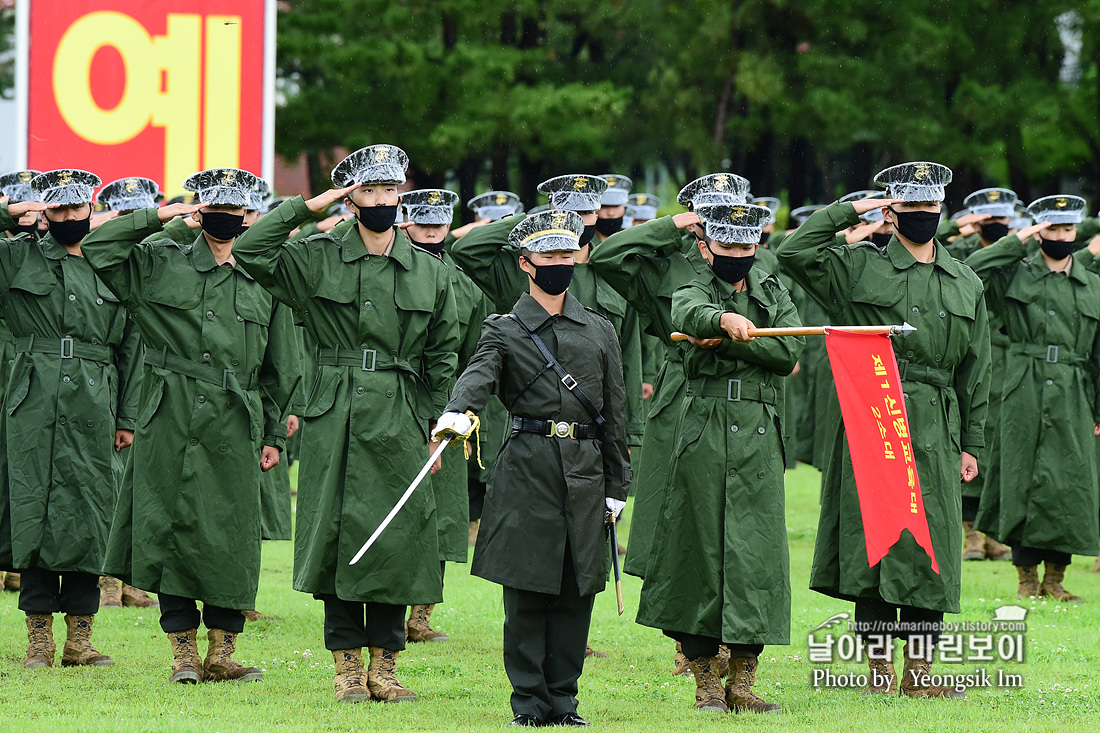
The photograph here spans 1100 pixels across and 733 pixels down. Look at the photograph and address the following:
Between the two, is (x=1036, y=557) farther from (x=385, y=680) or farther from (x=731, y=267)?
(x=385, y=680)

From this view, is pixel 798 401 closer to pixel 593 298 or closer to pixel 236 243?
pixel 593 298

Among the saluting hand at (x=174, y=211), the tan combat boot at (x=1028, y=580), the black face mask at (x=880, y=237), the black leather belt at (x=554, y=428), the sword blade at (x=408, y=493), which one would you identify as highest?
the saluting hand at (x=174, y=211)

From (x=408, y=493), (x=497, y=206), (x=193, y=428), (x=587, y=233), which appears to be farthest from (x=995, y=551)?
(x=408, y=493)

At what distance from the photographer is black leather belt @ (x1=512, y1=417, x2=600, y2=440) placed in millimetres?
7336

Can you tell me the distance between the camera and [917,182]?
331 inches

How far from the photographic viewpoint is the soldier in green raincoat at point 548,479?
286 inches

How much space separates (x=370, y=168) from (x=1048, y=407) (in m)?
5.67

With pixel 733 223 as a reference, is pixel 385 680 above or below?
below

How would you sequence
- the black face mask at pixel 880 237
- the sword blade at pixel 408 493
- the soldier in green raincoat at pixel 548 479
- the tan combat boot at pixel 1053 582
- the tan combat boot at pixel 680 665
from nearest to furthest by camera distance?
the sword blade at pixel 408 493, the soldier in green raincoat at pixel 548 479, the tan combat boot at pixel 680 665, the tan combat boot at pixel 1053 582, the black face mask at pixel 880 237

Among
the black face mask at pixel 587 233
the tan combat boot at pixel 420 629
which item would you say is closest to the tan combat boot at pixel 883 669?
the tan combat boot at pixel 420 629

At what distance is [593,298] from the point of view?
10133mm

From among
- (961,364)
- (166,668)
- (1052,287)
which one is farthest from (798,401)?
(166,668)

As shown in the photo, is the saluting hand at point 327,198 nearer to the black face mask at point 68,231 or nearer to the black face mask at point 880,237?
the black face mask at point 68,231

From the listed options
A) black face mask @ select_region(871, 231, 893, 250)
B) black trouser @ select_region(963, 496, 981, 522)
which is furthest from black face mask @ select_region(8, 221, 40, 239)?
black trouser @ select_region(963, 496, 981, 522)
